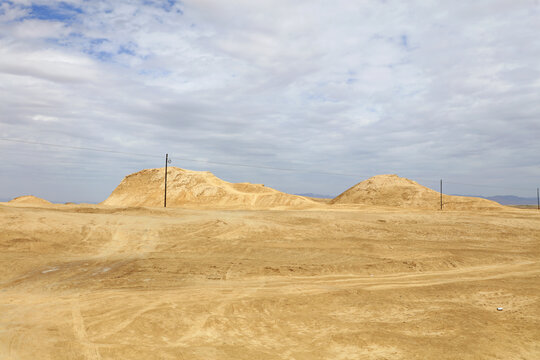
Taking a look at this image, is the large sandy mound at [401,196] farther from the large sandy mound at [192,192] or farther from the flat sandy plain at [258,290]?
the flat sandy plain at [258,290]

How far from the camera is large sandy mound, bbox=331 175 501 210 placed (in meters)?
62.8

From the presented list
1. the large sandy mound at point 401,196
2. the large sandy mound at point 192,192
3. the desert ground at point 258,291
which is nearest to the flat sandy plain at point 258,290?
the desert ground at point 258,291

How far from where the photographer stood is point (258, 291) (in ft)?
39.1

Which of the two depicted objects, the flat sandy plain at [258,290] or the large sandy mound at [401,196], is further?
the large sandy mound at [401,196]

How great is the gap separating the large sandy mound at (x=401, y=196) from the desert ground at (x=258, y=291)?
40.7m

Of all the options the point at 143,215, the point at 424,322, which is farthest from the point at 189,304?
the point at 143,215

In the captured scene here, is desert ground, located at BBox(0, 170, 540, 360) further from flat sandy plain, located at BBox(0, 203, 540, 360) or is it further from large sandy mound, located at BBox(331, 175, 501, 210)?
large sandy mound, located at BBox(331, 175, 501, 210)

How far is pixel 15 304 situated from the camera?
415 inches

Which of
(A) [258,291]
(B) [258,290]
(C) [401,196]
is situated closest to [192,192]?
(C) [401,196]

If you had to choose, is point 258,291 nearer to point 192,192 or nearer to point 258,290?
point 258,290

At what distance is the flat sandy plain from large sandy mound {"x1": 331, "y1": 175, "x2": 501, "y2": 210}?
132 feet

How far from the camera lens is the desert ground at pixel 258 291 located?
7691 mm

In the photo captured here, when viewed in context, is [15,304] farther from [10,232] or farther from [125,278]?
[10,232]

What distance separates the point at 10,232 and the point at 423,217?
90.6ft
